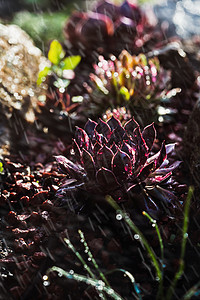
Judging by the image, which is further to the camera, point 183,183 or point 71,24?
point 71,24

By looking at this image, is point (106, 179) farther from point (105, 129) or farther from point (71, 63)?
point (71, 63)

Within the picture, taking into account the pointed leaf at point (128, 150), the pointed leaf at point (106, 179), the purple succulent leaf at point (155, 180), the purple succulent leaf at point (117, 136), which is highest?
the purple succulent leaf at point (117, 136)

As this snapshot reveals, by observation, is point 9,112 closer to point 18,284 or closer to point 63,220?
point 63,220

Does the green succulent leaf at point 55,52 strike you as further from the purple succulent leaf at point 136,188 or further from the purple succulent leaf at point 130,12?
the purple succulent leaf at point 136,188

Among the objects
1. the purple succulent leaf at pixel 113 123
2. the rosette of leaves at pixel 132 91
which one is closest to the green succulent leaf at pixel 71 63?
the rosette of leaves at pixel 132 91

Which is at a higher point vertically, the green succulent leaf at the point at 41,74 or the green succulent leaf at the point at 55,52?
the green succulent leaf at the point at 55,52

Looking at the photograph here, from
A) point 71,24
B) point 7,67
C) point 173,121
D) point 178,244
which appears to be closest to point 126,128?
point 178,244
